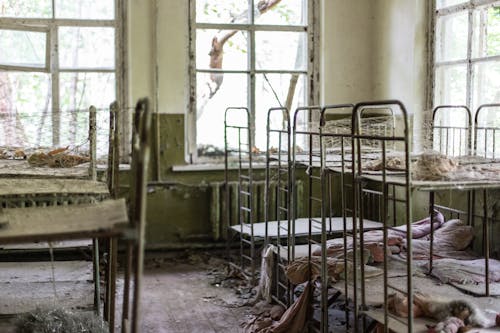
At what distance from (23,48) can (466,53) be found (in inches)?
170

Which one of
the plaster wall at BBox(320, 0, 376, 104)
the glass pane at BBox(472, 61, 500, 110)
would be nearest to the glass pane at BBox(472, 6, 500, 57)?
the glass pane at BBox(472, 61, 500, 110)

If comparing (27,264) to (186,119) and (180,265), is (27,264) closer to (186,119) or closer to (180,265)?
(180,265)

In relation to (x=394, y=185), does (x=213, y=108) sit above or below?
above

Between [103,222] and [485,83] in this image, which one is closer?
[103,222]

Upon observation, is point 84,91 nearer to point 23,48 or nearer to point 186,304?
point 23,48

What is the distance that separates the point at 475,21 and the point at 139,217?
4287mm

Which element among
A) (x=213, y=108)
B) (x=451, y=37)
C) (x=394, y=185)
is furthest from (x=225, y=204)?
(x=394, y=185)

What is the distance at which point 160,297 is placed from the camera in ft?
17.9

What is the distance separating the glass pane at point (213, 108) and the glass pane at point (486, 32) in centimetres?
251

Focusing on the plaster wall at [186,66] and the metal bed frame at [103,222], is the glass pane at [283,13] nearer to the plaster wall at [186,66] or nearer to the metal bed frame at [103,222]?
the plaster wall at [186,66]

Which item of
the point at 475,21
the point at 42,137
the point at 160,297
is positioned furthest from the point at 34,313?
the point at 475,21

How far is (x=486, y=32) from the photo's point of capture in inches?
211

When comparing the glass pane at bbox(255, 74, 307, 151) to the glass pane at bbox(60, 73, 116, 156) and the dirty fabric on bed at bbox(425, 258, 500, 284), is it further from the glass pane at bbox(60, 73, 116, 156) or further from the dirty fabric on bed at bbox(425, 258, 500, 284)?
the dirty fabric on bed at bbox(425, 258, 500, 284)

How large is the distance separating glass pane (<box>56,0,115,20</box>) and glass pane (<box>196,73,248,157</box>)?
117cm
